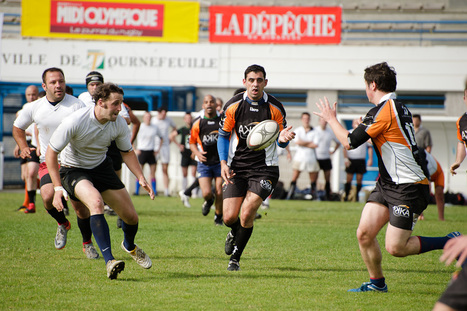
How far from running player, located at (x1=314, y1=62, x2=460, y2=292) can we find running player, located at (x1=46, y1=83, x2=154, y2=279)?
87.4 inches

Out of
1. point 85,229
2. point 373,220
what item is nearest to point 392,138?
point 373,220

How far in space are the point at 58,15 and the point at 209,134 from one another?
38.6 feet

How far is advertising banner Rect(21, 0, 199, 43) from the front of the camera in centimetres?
2042

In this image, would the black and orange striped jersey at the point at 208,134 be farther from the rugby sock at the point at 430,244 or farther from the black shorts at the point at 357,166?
the black shorts at the point at 357,166

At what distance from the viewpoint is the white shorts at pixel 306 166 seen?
58.0 ft

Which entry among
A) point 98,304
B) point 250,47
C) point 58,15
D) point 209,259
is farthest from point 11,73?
point 98,304

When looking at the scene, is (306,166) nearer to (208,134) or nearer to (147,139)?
(147,139)

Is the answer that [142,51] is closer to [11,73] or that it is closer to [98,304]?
[11,73]

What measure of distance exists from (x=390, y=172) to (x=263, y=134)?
1.69 m

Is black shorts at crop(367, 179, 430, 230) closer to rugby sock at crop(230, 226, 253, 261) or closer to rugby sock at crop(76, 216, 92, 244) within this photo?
rugby sock at crop(230, 226, 253, 261)

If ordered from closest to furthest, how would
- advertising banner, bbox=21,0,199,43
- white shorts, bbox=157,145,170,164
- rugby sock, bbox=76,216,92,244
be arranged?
1. rugby sock, bbox=76,216,92,244
2. white shorts, bbox=157,145,170,164
3. advertising banner, bbox=21,0,199,43

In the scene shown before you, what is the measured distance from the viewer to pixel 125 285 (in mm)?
5785

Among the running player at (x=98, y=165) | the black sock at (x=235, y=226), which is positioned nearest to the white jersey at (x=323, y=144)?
the black sock at (x=235, y=226)

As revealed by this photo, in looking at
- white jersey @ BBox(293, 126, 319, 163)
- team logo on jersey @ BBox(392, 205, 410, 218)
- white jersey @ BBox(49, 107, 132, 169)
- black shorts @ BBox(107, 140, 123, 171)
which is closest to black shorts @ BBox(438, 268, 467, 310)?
team logo on jersey @ BBox(392, 205, 410, 218)
